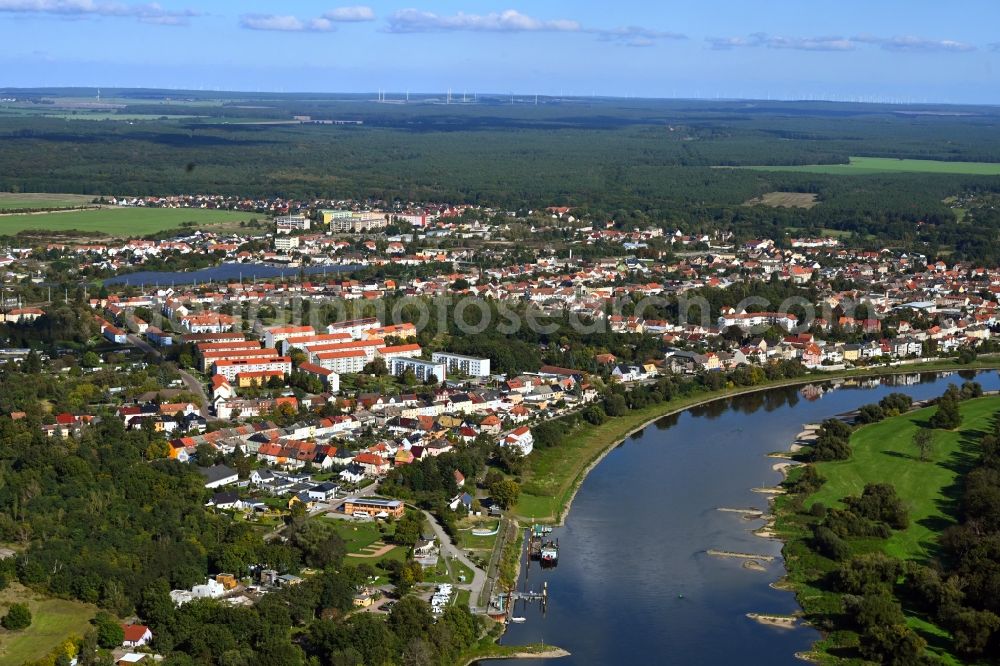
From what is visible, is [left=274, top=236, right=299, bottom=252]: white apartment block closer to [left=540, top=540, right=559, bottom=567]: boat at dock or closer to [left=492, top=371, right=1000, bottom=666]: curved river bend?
[left=492, top=371, right=1000, bottom=666]: curved river bend

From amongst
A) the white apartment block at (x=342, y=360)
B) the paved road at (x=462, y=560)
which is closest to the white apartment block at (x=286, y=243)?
the white apartment block at (x=342, y=360)

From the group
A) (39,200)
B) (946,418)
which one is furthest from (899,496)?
(39,200)

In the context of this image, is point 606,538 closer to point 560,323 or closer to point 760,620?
point 760,620

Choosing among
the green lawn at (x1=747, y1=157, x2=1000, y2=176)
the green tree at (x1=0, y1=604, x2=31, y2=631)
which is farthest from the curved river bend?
the green lawn at (x1=747, y1=157, x2=1000, y2=176)

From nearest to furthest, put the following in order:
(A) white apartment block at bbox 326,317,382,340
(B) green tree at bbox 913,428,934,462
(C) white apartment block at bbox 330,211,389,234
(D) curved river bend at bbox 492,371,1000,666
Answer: (D) curved river bend at bbox 492,371,1000,666 → (B) green tree at bbox 913,428,934,462 → (A) white apartment block at bbox 326,317,382,340 → (C) white apartment block at bbox 330,211,389,234

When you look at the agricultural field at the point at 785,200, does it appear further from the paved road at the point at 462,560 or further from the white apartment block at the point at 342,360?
the paved road at the point at 462,560

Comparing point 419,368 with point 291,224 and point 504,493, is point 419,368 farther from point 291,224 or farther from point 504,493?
point 291,224

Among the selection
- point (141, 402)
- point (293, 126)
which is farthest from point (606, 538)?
point (293, 126)
